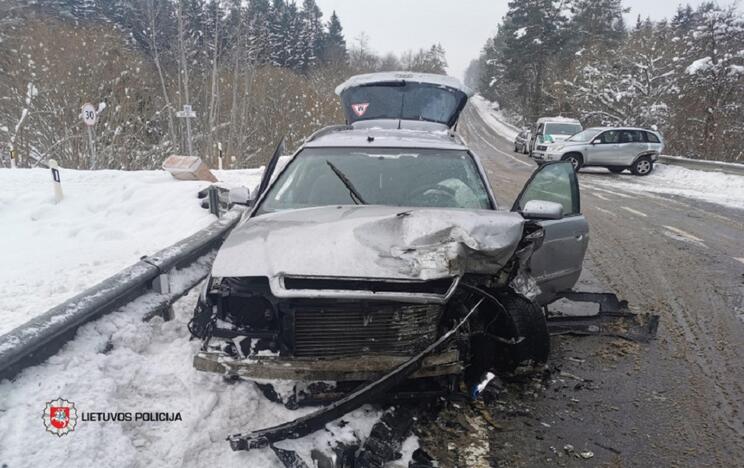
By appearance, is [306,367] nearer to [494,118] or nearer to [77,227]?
[77,227]

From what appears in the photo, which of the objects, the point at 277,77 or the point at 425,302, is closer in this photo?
the point at 425,302

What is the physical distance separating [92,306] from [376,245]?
5.64ft

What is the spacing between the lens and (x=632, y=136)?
58.7 ft

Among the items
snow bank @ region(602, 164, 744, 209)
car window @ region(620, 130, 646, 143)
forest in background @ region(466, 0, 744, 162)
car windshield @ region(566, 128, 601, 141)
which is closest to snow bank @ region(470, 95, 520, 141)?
forest in background @ region(466, 0, 744, 162)

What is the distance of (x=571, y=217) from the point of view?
14.1 feet

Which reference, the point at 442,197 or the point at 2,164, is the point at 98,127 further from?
the point at 442,197

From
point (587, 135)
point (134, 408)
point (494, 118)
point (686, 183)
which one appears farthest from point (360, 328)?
point (494, 118)

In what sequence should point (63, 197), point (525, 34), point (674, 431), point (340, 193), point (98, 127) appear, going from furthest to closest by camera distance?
point (525, 34) < point (98, 127) < point (63, 197) < point (340, 193) < point (674, 431)

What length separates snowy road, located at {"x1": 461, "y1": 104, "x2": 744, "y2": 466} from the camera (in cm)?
274

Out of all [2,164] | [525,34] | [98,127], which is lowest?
[2,164]

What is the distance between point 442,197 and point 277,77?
2686 cm

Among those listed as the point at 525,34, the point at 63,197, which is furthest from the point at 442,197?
the point at 525,34

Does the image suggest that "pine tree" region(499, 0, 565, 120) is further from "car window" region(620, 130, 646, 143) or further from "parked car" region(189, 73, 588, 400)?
"parked car" region(189, 73, 588, 400)

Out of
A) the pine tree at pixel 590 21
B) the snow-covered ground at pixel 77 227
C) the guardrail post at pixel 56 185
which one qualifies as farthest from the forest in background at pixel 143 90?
the pine tree at pixel 590 21
